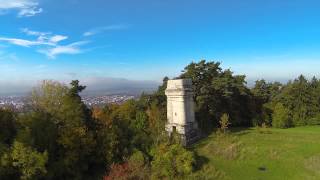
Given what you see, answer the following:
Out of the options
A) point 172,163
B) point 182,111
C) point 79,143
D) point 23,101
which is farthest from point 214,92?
point 23,101

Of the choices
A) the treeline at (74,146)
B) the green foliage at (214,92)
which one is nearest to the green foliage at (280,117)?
the green foliage at (214,92)

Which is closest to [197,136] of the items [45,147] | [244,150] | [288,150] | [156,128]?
[156,128]

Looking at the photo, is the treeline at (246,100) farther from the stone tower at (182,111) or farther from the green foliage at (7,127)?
the green foliage at (7,127)

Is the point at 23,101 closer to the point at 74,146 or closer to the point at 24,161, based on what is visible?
the point at 74,146

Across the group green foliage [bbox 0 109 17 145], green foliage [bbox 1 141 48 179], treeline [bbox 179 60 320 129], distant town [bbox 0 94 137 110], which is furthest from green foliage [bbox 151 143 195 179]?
treeline [bbox 179 60 320 129]

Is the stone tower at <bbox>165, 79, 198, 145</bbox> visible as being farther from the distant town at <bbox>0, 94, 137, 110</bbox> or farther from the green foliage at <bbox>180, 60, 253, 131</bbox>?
the distant town at <bbox>0, 94, 137, 110</bbox>

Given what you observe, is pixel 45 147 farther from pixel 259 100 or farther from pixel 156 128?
pixel 259 100
